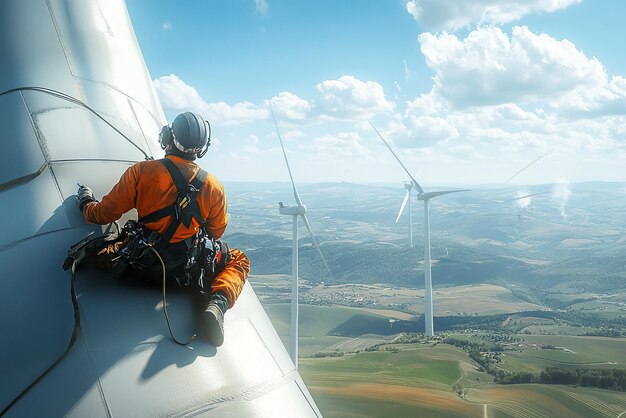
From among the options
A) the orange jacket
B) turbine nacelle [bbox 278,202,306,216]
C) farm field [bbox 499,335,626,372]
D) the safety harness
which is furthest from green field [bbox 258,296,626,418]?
the orange jacket

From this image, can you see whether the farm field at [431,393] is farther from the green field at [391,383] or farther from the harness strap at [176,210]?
the harness strap at [176,210]

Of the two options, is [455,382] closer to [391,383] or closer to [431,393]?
[391,383]

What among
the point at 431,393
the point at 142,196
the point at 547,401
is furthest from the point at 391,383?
the point at 142,196

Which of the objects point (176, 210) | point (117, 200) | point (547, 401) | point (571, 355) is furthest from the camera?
point (571, 355)

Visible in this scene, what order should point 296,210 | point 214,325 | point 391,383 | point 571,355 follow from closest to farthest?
1. point 214,325
2. point 296,210
3. point 391,383
4. point 571,355

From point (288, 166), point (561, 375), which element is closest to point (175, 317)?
point (288, 166)

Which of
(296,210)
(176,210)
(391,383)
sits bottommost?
(391,383)

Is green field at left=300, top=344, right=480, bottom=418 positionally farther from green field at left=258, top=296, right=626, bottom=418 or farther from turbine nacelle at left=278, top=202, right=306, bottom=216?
turbine nacelle at left=278, top=202, right=306, bottom=216

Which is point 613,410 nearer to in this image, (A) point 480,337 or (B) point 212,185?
(A) point 480,337
